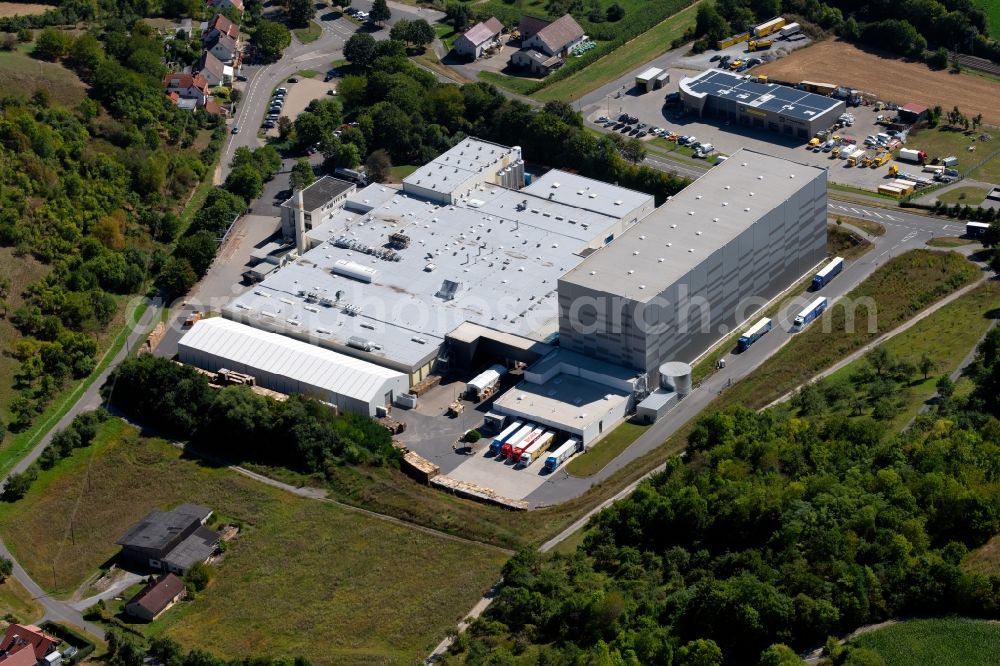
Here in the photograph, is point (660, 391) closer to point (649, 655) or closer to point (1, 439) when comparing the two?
point (649, 655)

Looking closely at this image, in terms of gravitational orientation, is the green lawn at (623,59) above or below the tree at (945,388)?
below

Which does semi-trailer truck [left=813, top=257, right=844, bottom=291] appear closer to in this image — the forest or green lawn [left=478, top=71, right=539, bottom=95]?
the forest

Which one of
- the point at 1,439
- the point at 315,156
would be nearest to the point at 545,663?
the point at 1,439

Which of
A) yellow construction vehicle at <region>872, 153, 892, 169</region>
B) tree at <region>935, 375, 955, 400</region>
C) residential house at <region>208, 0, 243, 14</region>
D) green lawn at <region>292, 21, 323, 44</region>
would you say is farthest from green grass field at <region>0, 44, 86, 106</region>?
tree at <region>935, 375, 955, 400</region>

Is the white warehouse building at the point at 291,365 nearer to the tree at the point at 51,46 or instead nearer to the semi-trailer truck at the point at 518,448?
the semi-trailer truck at the point at 518,448

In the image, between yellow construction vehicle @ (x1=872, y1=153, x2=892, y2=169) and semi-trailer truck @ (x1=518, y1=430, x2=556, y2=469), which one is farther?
yellow construction vehicle @ (x1=872, y1=153, x2=892, y2=169)

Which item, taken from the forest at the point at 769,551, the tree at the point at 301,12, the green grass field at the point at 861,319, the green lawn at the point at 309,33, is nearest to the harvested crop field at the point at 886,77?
the green grass field at the point at 861,319
